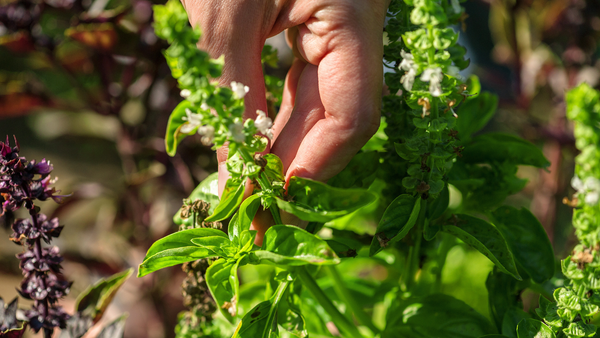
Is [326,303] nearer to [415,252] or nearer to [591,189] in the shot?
[415,252]

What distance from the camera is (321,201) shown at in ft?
1.63

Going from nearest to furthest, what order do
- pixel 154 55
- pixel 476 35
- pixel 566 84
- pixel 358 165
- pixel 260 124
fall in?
pixel 260 124 → pixel 358 165 → pixel 154 55 → pixel 566 84 → pixel 476 35

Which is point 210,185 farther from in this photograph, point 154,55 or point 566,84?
point 566,84

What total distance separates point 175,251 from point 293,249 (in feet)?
0.44

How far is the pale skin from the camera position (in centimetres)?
54

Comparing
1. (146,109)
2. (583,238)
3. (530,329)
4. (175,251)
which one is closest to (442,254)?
(530,329)

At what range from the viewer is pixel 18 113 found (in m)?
1.15

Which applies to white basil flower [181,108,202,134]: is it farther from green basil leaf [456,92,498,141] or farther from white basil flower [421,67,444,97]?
green basil leaf [456,92,498,141]

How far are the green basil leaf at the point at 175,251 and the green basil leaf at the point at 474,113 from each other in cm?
41

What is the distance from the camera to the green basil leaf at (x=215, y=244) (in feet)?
1.71

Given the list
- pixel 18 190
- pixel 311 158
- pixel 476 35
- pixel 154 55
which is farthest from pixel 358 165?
pixel 476 35

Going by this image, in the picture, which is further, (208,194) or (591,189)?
(208,194)

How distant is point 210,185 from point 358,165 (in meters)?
0.21

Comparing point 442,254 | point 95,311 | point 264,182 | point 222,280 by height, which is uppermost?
point 264,182
